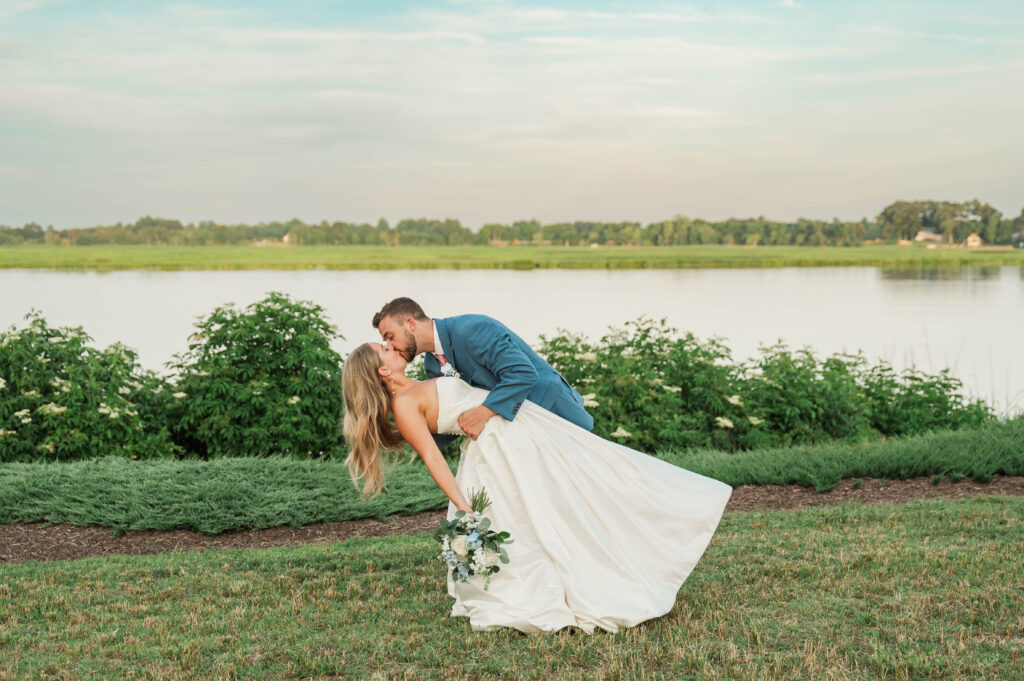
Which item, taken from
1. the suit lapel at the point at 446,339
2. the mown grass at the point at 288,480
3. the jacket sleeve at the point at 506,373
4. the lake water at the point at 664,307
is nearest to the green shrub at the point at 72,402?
the mown grass at the point at 288,480

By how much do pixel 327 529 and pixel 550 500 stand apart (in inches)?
125

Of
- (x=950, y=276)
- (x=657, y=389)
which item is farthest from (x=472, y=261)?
(x=657, y=389)

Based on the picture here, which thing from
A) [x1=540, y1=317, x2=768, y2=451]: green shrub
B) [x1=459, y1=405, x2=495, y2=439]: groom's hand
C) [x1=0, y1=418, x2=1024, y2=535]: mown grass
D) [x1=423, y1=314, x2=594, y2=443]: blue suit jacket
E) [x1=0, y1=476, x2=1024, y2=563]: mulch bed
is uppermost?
[x1=423, y1=314, x2=594, y2=443]: blue suit jacket

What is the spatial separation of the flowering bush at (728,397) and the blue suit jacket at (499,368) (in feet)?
14.3

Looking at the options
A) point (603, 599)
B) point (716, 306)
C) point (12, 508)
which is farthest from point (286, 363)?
point (716, 306)

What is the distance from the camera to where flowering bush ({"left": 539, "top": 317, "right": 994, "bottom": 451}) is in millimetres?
10289

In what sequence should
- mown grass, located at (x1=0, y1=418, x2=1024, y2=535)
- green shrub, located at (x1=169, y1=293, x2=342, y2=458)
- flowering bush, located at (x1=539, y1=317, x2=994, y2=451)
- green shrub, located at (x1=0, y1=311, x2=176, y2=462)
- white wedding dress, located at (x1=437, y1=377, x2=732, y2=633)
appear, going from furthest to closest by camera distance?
flowering bush, located at (x1=539, y1=317, x2=994, y2=451), green shrub, located at (x1=169, y1=293, x2=342, y2=458), green shrub, located at (x1=0, y1=311, x2=176, y2=462), mown grass, located at (x1=0, y1=418, x2=1024, y2=535), white wedding dress, located at (x1=437, y1=377, x2=732, y2=633)

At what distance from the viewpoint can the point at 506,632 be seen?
4.58m

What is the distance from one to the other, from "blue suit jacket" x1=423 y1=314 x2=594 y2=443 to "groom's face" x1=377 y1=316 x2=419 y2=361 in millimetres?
Result: 168

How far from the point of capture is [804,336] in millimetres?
20719

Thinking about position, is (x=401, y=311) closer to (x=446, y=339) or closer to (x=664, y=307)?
(x=446, y=339)

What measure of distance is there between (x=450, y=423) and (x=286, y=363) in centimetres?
610

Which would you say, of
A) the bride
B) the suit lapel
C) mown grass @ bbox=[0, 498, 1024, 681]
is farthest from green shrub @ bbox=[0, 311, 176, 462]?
the suit lapel

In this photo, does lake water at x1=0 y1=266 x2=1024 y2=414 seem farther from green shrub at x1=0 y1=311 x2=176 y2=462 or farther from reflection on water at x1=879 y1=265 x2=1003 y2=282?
green shrub at x1=0 y1=311 x2=176 y2=462
